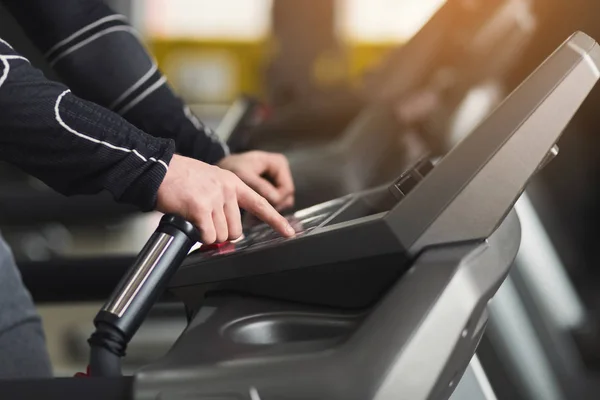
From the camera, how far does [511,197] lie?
2.55ft

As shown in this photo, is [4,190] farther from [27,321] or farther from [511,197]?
[511,197]

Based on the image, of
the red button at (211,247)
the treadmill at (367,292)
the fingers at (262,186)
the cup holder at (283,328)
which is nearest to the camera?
the treadmill at (367,292)

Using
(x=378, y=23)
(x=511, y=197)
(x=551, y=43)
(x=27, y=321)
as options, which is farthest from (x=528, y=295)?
(x=378, y=23)

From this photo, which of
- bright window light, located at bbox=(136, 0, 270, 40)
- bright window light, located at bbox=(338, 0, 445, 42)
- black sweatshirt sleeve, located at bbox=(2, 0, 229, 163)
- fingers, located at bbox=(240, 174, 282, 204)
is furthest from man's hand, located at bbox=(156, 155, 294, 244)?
bright window light, located at bbox=(136, 0, 270, 40)

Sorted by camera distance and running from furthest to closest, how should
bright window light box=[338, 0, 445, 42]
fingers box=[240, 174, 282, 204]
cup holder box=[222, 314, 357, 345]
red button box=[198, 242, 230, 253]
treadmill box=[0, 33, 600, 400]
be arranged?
bright window light box=[338, 0, 445, 42] < fingers box=[240, 174, 282, 204] < red button box=[198, 242, 230, 253] < cup holder box=[222, 314, 357, 345] < treadmill box=[0, 33, 600, 400]

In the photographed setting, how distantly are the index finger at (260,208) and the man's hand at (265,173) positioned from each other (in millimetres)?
289

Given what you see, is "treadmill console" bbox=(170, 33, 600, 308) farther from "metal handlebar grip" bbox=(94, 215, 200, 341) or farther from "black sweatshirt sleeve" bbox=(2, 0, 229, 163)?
"black sweatshirt sleeve" bbox=(2, 0, 229, 163)

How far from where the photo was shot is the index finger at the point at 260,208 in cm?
87

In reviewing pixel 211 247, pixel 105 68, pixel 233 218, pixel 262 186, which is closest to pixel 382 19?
pixel 105 68

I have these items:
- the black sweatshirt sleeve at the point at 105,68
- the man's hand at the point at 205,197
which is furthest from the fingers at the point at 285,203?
the man's hand at the point at 205,197

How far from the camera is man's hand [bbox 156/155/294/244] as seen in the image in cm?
83

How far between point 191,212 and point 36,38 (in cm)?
61

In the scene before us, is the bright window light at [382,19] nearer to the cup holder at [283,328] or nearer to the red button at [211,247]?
the red button at [211,247]

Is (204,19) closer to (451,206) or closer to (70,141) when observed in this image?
(70,141)
